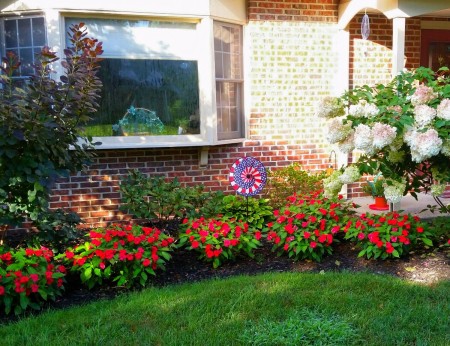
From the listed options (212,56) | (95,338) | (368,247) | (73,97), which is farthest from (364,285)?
(212,56)

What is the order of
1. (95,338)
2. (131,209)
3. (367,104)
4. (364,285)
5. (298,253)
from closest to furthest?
(95,338) → (364,285) → (367,104) → (298,253) → (131,209)

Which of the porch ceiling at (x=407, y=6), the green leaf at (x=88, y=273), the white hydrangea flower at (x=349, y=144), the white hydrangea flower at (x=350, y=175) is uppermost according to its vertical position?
the porch ceiling at (x=407, y=6)

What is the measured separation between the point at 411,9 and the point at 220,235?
11.9 ft

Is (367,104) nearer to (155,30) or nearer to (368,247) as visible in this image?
(368,247)

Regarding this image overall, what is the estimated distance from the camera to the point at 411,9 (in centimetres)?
615

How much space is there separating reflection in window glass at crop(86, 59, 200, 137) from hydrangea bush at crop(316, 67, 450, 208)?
223 centimetres

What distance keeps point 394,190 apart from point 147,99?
3.20 meters

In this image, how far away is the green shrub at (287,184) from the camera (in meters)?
6.82

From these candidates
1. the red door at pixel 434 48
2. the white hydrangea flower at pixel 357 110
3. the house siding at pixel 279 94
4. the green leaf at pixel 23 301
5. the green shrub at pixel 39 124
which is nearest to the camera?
the green leaf at pixel 23 301

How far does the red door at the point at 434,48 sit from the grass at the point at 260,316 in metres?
4.75

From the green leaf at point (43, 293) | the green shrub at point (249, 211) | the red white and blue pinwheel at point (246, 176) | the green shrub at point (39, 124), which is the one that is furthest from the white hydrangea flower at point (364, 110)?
the green leaf at point (43, 293)

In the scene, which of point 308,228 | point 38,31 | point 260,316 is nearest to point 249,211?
point 308,228

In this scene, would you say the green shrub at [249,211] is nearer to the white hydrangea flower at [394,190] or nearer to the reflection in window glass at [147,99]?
the reflection in window glass at [147,99]

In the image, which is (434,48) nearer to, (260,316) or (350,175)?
(350,175)
